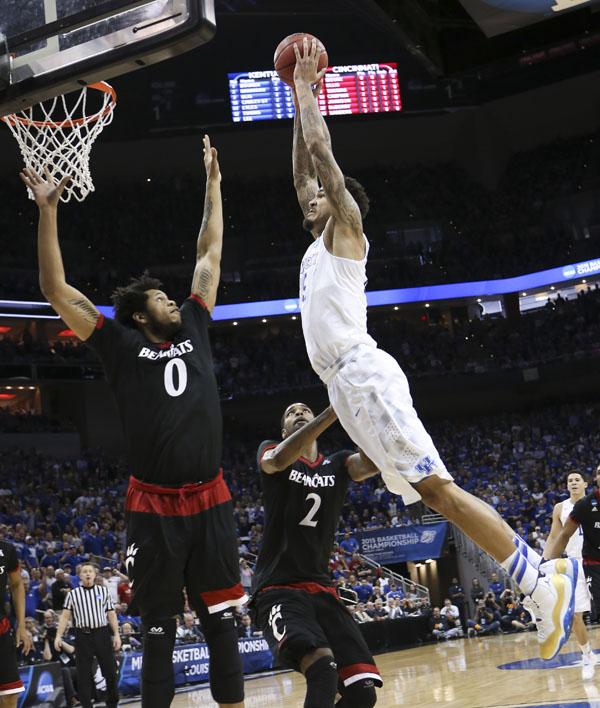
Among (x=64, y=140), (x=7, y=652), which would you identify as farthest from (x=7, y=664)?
(x=64, y=140)

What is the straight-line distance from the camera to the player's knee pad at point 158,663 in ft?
13.0

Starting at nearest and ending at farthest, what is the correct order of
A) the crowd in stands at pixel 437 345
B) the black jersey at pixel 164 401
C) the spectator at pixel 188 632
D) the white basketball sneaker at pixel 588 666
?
the black jersey at pixel 164 401 → the white basketball sneaker at pixel 588 666 → the spectator at pixel 188 632 → the crowd in stands at pixel 437 345

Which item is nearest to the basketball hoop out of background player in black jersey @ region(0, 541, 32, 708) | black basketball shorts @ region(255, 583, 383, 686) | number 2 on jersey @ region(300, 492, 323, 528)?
number 2 on jersey @ region(300, 492, 323, 528)

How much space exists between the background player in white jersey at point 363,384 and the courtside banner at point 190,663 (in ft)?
28.2

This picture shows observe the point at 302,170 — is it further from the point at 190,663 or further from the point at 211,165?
the point at 190,663

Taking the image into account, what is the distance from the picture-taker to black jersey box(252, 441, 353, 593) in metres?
5.15

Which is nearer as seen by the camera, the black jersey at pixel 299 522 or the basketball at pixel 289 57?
the black jersey at pixel 299 522

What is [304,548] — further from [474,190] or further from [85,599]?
[474,190]

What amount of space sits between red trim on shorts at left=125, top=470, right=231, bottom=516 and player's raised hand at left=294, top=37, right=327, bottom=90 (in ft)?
7.83

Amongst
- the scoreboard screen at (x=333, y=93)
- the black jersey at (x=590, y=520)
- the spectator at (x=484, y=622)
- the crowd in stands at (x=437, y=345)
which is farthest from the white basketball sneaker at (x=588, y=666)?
the scoreboard screen at (x=333, y=93)

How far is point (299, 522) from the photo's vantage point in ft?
17.2

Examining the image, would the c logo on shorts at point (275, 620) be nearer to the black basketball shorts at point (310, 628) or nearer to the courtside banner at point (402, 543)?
the black basketball shorts at point (310, 628)

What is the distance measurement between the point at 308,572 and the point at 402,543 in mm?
18389

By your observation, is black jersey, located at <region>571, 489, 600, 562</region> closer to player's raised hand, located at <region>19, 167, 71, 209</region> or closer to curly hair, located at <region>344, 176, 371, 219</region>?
curly hair, located at <region>344, 176, 371, 219</region>
